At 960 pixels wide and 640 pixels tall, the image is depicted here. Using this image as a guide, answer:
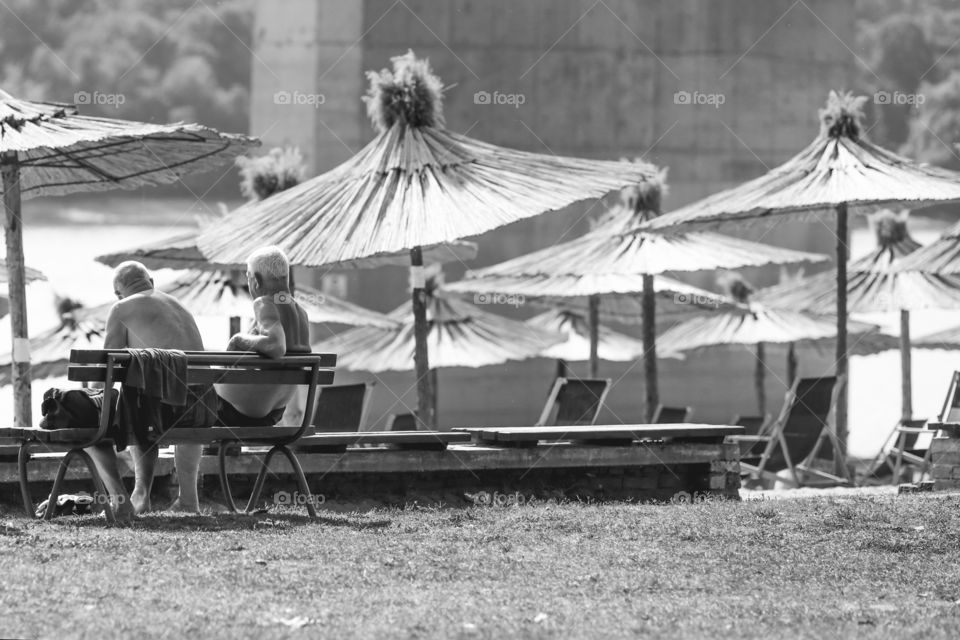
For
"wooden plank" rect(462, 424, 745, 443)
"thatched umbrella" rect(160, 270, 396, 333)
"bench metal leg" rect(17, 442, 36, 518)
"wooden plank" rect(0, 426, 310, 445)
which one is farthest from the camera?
"thatched umbrella" rect(160, 270, 396, 333)

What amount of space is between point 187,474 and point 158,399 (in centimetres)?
61

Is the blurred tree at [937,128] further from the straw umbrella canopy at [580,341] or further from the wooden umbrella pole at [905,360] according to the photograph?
the wooden umbrella pole at [905,360]

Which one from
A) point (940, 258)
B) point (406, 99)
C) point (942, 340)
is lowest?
point (942, 340)

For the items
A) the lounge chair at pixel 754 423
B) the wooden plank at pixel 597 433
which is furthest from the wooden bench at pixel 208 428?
the lounge chair at pixel 754 423

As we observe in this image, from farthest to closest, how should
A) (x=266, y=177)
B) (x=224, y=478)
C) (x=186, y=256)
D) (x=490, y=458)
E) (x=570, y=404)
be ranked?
1. (x=266, y=177)
2. (x=186, y=256)
3. (x=570, y=404)
4. (x=490, y=458)
5. (x=224, y=478)

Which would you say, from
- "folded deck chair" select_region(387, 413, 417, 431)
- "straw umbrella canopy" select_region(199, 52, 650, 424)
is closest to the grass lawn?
"straw umbrella canopy" select_region(199, 52, 650, 424)

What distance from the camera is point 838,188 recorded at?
492 inches

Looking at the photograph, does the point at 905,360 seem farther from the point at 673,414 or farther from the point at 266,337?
the point at 266,337

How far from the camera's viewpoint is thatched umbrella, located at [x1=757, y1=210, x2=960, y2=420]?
55.7 ft

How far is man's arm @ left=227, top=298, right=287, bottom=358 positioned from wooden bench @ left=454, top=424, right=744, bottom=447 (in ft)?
5.82

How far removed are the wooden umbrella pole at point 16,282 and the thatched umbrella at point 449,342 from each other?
273 inches

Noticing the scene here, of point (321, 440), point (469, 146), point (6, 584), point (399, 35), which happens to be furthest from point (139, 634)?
point (399, 35)

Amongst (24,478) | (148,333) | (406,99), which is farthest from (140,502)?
(406,99)

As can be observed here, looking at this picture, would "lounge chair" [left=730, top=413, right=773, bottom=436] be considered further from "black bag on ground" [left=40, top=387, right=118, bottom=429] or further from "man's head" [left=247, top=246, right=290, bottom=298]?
"black bag on ground" [left=40, top=387, right=118, bottom=429]
